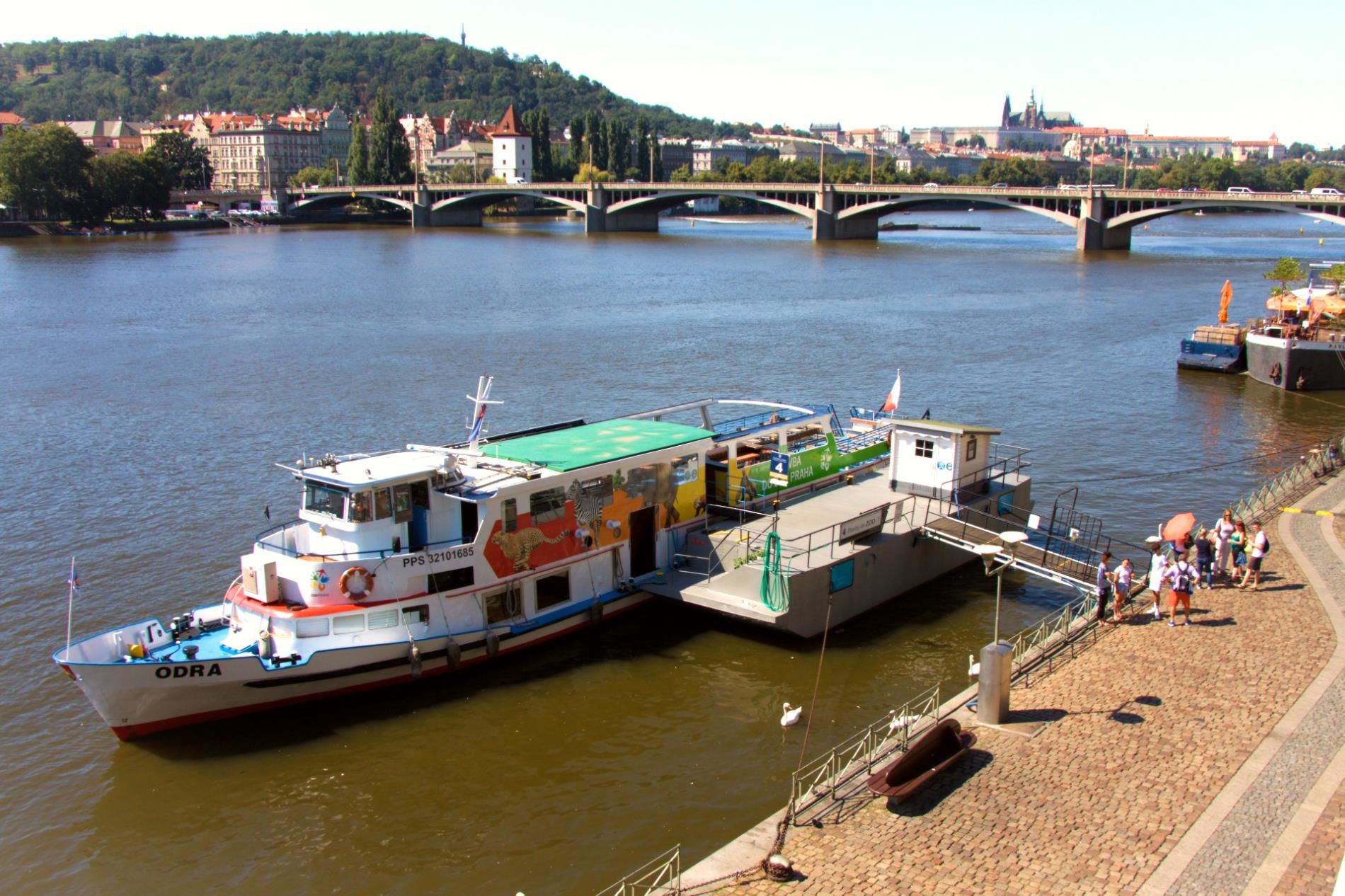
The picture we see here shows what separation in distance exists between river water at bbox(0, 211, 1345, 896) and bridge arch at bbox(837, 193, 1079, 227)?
62.2 feet

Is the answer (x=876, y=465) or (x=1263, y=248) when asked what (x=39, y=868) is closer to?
(x=876, y=465)

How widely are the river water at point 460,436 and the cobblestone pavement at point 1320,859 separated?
20.8ft

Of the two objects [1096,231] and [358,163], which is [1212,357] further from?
[358,163]

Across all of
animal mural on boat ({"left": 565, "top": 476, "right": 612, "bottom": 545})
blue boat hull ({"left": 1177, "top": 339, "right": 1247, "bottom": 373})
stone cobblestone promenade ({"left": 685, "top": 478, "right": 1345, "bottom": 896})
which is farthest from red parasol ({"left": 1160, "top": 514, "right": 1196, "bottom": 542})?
blue boat hull ({"left": 1177, "top": 339, "right": 1247, "bottom": 373})

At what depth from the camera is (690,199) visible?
13050cm

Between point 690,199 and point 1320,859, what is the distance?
406 feet

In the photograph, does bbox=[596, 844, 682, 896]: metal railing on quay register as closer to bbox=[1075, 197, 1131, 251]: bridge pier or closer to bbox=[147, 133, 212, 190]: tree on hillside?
bbox=[1075, 197, 1131, 251]: bridge pier

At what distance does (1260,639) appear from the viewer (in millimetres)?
17469

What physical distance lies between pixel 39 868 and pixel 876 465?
19042 millimetres

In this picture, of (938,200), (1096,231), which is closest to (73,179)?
(938,200)

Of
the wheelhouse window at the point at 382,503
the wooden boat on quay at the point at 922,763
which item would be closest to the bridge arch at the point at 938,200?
the wheelhouse window at the point at 382,503

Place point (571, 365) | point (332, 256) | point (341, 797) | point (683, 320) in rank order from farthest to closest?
point (332, 256)
point (683, 320)
point (571, 365)
point (341, 797)

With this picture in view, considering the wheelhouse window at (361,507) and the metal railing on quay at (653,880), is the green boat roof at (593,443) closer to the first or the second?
the wheelhouse window at (361,507)

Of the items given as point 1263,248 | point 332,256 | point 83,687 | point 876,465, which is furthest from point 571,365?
point 1263,248
